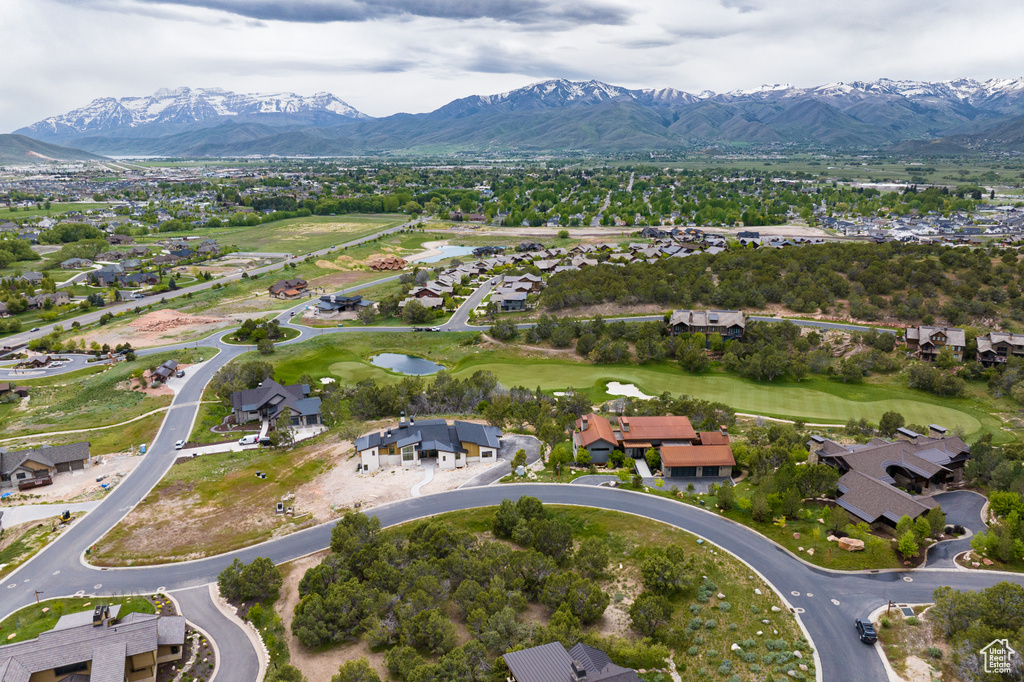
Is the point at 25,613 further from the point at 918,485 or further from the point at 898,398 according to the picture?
the point at 898,398

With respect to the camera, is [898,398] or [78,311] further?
[78,311]

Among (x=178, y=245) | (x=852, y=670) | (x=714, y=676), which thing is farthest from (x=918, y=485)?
(x=178, y=245)

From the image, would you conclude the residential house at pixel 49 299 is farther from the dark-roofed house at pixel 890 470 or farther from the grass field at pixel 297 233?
the dark-roofed house at pixel 890 470

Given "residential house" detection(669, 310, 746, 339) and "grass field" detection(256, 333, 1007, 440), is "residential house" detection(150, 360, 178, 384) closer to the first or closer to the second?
"grass field" detection(256, 333, 1007, 440)

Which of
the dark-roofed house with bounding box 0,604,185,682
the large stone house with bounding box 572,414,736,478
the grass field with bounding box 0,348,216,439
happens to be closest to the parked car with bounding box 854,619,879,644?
the large stone house with bounding box 572,414,736,478

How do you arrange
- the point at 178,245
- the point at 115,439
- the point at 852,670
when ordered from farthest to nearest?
the point at 178,245, the point at 115,439, the point at 852,670

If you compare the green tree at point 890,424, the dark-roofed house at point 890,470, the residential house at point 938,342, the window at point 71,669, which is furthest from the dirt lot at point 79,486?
the residential house at point 938,342
